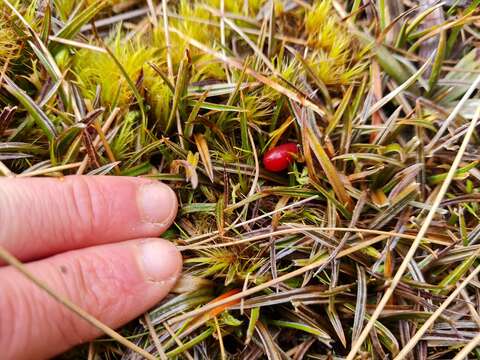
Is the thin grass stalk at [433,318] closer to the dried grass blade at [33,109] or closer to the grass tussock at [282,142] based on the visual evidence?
the grass tussock at [282,142]

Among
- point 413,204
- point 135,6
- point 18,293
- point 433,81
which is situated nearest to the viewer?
point 18,293

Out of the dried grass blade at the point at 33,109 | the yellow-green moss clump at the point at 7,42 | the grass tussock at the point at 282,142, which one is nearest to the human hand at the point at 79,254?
the grass tussock at the point at 282,142

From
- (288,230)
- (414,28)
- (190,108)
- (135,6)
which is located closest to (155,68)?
(190,108)

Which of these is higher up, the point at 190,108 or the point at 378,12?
the point at 378,12

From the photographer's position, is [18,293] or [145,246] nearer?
[18,293]

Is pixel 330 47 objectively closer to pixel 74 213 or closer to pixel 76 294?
pixel 74 213

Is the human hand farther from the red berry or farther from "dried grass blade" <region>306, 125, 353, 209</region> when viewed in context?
"dried grass blade" <region>306, 125, 353, 209</region>

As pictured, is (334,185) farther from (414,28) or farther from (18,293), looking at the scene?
(18,293)

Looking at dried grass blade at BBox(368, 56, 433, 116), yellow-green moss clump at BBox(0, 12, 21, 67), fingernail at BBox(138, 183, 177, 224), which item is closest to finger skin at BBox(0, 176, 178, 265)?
fingernail at BBox(138, 183, 177, 224)
